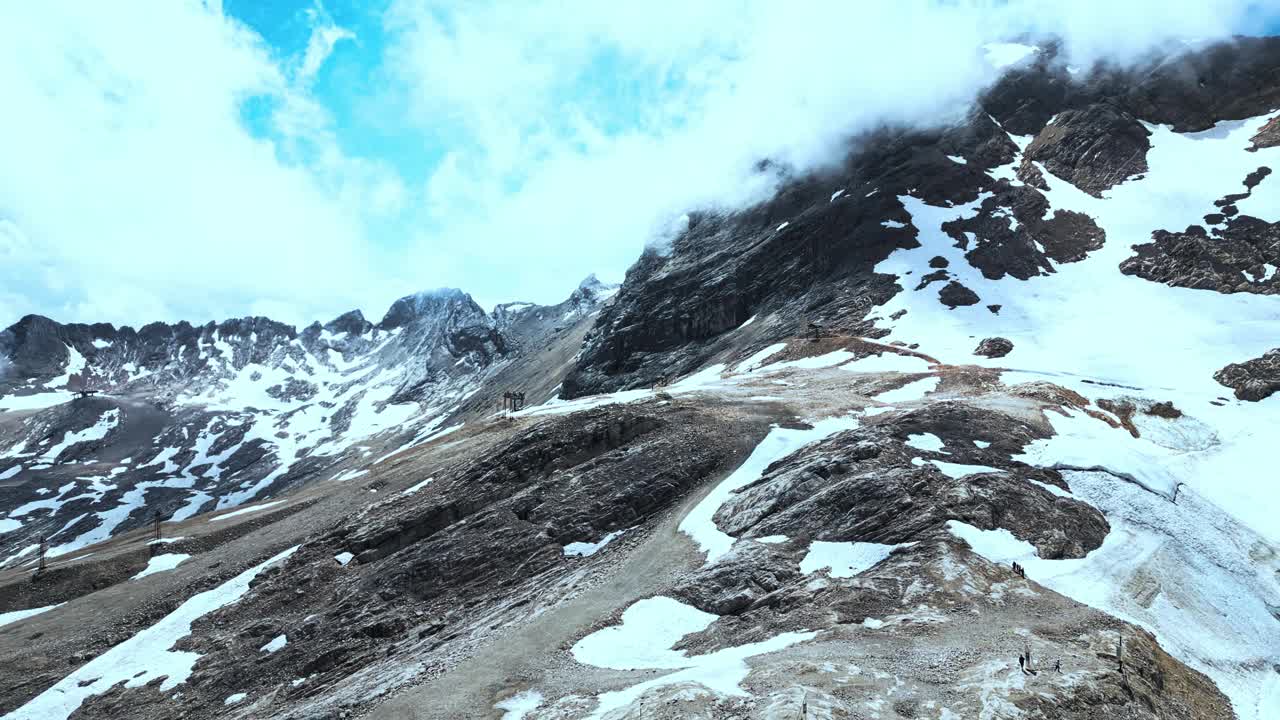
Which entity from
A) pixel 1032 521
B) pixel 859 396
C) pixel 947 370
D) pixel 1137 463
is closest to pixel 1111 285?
pixel 947 370

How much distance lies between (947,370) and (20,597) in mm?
73777

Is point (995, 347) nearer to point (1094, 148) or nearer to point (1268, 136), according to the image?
point (1094, 148)

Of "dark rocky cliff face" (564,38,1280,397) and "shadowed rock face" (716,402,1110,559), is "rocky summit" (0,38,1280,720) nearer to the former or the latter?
"shadowed rock face" (716,402,1110,559)

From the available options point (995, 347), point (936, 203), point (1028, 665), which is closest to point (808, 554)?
point (1028, 665)

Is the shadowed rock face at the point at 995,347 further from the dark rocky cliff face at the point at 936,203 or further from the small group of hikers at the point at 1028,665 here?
the small group of hikers at the point at 1028,665

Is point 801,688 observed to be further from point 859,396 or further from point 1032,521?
point 859,396

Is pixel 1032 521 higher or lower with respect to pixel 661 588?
lower

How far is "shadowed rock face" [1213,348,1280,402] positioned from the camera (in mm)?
52469

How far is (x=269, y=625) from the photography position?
3469 cm

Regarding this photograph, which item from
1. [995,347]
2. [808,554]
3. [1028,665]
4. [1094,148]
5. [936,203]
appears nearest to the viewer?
[1028,665]

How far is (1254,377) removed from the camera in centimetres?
5469

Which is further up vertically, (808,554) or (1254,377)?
(808,554)

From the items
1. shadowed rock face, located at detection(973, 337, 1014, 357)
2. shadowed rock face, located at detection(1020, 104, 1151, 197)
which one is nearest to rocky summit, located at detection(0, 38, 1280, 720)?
shadowed rock face, located at detection(973, 337, 1014, 357)

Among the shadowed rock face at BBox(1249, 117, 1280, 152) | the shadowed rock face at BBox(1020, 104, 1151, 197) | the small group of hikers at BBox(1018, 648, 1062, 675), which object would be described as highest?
the shadowed rock face at BBox(1020, 104, 1151, 197)
